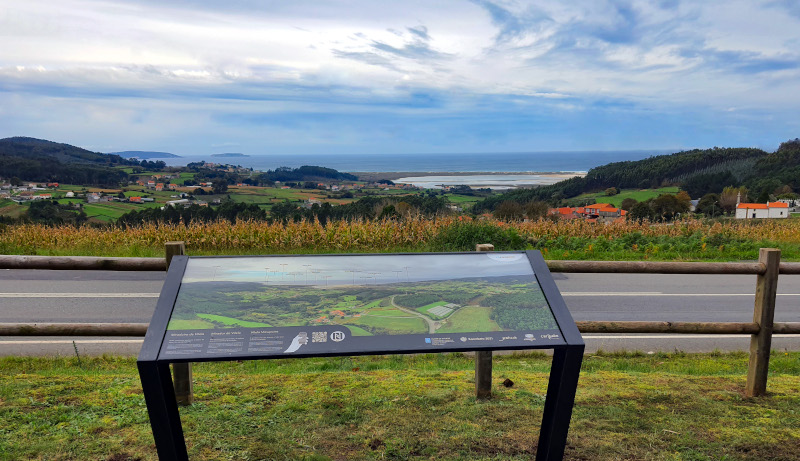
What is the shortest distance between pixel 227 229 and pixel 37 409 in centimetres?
935

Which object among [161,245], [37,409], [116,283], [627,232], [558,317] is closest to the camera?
[558,317]

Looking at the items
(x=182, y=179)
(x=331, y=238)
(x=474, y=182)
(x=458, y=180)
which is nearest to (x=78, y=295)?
(x=331, y=238)

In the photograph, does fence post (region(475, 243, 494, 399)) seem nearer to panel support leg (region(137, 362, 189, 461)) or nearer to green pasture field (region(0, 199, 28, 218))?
panel support leg (region(137, 362, 189, 461))

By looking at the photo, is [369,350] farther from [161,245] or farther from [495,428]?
[161,245]

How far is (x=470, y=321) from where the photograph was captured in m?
2.85

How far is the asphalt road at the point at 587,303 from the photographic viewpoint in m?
6.60

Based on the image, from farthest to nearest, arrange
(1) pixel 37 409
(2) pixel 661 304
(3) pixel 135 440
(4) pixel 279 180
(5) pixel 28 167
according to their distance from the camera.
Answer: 1. (4) pixel 279 180
2. (5) pixel 28 167
3. (2) pixel 661 304
4. (1) pixel 37 409
5. (3) pixel 135 440

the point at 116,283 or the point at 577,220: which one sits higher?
the point at 577,220

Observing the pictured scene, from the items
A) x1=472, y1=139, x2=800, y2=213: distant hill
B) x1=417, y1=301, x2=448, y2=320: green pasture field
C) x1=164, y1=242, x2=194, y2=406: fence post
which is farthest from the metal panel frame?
x1=472, y1=139, x2=800, y2=213: distant hill

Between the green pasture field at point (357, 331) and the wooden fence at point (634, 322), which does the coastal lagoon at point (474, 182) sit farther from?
the green pasture field at point (357, 331)

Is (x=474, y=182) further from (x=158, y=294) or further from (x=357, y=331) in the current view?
(x=357, y=331)

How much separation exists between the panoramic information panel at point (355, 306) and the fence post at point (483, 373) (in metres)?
1.15

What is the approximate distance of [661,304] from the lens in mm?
8539

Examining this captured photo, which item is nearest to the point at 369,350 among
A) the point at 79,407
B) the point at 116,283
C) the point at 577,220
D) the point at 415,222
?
the point at 79,407
